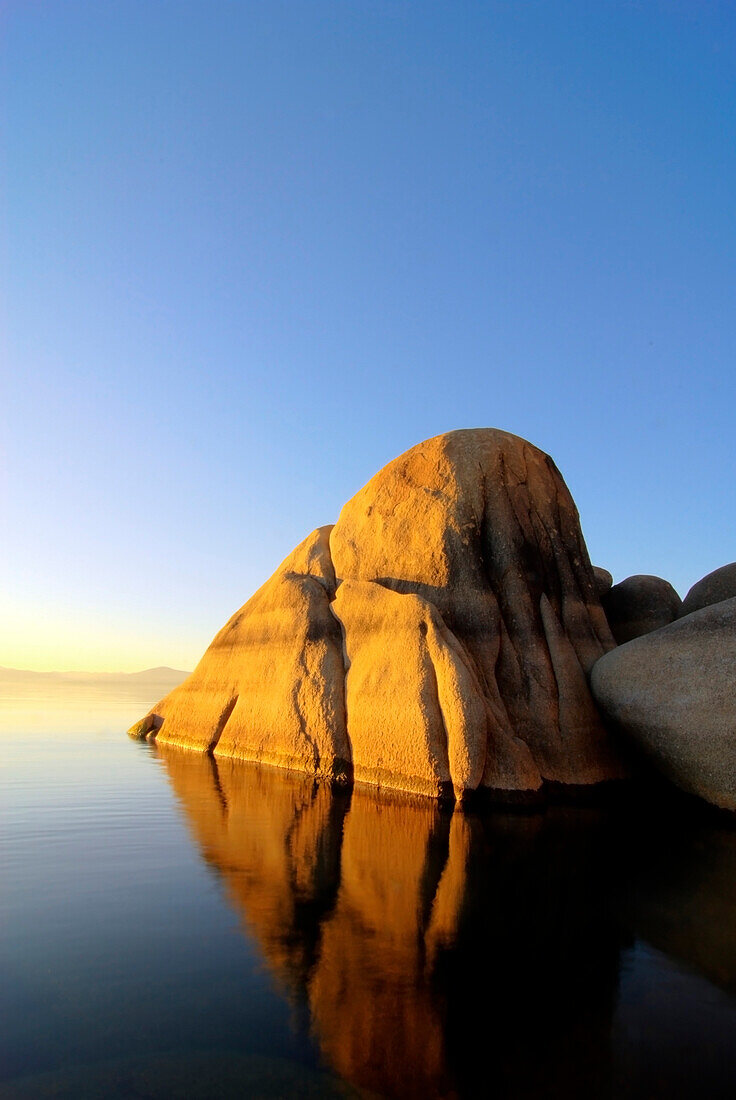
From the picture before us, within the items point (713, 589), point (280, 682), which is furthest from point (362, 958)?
point (713, 589)

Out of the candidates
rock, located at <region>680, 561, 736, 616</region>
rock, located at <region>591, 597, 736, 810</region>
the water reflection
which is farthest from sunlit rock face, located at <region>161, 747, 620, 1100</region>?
rock, located at <region>680, 561, 736, 616</region>

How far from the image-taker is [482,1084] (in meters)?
4.21

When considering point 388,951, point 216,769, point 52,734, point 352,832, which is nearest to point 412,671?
point 352,832

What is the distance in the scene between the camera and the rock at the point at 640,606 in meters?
19.4

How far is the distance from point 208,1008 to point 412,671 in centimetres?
955

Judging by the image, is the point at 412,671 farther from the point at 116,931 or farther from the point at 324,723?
the point at 116,931

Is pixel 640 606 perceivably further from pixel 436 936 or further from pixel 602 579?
pixel 436 936

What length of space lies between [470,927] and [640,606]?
47.8 ft

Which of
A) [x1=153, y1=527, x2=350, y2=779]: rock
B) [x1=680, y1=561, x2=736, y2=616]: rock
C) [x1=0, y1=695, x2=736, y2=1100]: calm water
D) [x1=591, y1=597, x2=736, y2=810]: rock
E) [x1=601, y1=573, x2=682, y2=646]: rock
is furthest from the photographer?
[x1=601, y1=573, x2=682, y2=646]: rock

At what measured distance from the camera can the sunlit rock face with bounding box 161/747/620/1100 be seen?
4.50 m

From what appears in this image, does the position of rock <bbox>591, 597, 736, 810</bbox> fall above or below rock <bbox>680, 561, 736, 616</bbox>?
below

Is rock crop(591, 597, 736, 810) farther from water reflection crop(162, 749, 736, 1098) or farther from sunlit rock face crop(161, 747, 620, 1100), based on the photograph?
sunlit rock face crop(161, 747, 620, 1100)

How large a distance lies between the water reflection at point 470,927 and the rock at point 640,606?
311 inches

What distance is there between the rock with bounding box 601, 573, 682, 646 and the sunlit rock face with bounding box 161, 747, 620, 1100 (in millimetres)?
8289
